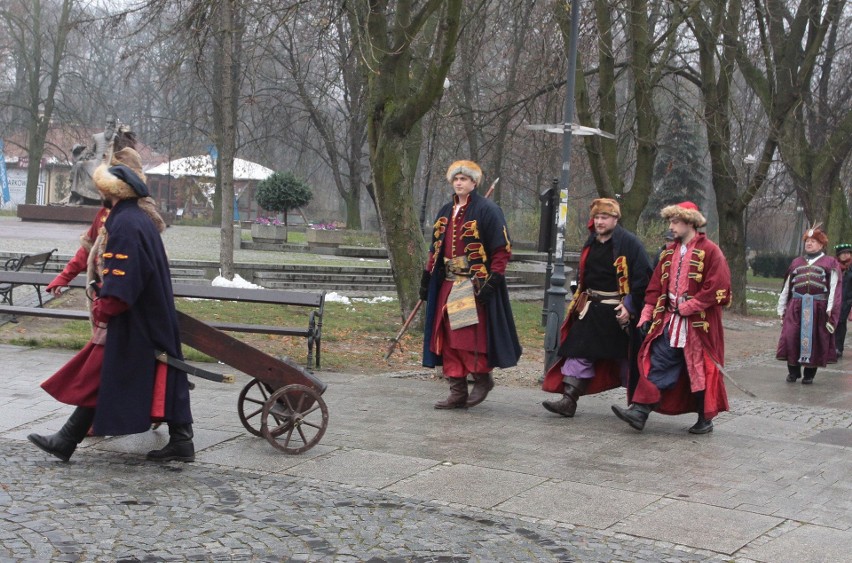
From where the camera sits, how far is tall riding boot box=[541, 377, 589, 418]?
863cm

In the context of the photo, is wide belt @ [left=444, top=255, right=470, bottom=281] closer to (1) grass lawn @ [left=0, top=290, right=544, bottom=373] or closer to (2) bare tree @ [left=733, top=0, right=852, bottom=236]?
(1) grass lawn @ [left=0, top=290, right=544, bottom=373]

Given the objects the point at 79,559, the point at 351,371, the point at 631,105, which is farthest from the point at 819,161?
the point at 79,559

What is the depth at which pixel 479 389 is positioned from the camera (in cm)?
896

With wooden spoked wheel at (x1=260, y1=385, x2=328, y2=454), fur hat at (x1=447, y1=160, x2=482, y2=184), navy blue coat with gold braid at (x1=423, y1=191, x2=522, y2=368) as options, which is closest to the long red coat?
navy blue coat with gold braid at (x1=423, y1=191, x2=522, y2=368)

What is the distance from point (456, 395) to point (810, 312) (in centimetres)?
559

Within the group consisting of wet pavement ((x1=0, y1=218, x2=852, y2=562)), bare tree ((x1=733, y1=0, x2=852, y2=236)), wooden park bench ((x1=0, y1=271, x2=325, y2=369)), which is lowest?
wet pavement ((x1=0, y1=218, x2=852, y2=562))

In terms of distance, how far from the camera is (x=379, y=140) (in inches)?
523

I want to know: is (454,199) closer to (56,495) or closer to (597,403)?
(597,403)

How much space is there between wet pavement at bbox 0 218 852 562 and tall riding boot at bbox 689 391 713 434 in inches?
3.3

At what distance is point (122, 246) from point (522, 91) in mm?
15829

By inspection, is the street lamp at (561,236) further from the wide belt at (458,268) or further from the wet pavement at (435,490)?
the wide belt at (458,268)

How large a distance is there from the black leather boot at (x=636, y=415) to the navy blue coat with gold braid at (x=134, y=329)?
127 inches

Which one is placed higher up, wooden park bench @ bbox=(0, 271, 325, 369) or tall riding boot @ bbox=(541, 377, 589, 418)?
wooden park bench @ bbox=(0, 271, 325, 369)

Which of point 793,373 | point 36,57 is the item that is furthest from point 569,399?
point 36,57
